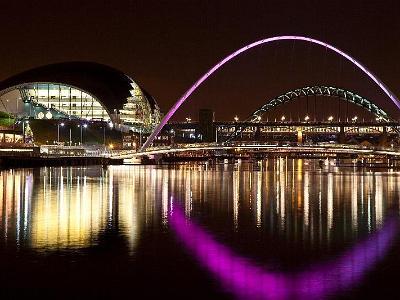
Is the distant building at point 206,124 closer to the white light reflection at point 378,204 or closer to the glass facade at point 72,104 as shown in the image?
the glass facade at point 72,104

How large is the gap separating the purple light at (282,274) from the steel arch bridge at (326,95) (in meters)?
125

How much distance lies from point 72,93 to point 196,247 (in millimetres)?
135938

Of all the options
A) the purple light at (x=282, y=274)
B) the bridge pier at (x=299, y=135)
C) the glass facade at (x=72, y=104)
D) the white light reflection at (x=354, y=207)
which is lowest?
the purple light at (x=282, y=274)

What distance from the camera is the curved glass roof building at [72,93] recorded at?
156 m

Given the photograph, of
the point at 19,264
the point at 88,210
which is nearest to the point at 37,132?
the point at 88,210

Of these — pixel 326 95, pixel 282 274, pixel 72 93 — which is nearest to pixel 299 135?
pixel 326 95

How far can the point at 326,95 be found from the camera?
163 metres

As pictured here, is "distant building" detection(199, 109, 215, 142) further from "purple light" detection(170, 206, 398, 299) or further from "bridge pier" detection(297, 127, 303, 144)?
"purple light" detection(170, 206, 398, 299)

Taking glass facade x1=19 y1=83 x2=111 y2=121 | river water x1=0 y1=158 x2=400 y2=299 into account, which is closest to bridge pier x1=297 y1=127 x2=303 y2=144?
glass facade x1=19 y1=83 x2=111 y2=121

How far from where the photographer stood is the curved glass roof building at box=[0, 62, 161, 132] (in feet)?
511

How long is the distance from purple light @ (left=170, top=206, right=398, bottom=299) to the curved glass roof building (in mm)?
130530

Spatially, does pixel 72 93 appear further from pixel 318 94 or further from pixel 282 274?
pixel 282 274

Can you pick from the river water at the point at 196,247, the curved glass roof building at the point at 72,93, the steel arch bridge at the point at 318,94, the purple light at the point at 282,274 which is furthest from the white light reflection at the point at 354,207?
the curved glass roof building at the point at 72,93

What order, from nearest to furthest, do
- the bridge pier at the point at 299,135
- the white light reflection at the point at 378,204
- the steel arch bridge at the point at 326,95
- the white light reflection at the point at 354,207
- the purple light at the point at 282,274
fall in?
1. the purple light at the point at 282,274
2. the white light reflection at the point at 354,207
3. the white light reflection at the point at 378,204
4. the bridge pier at the point at 299,135
5. the steel arch bridge at the point at 326,95
